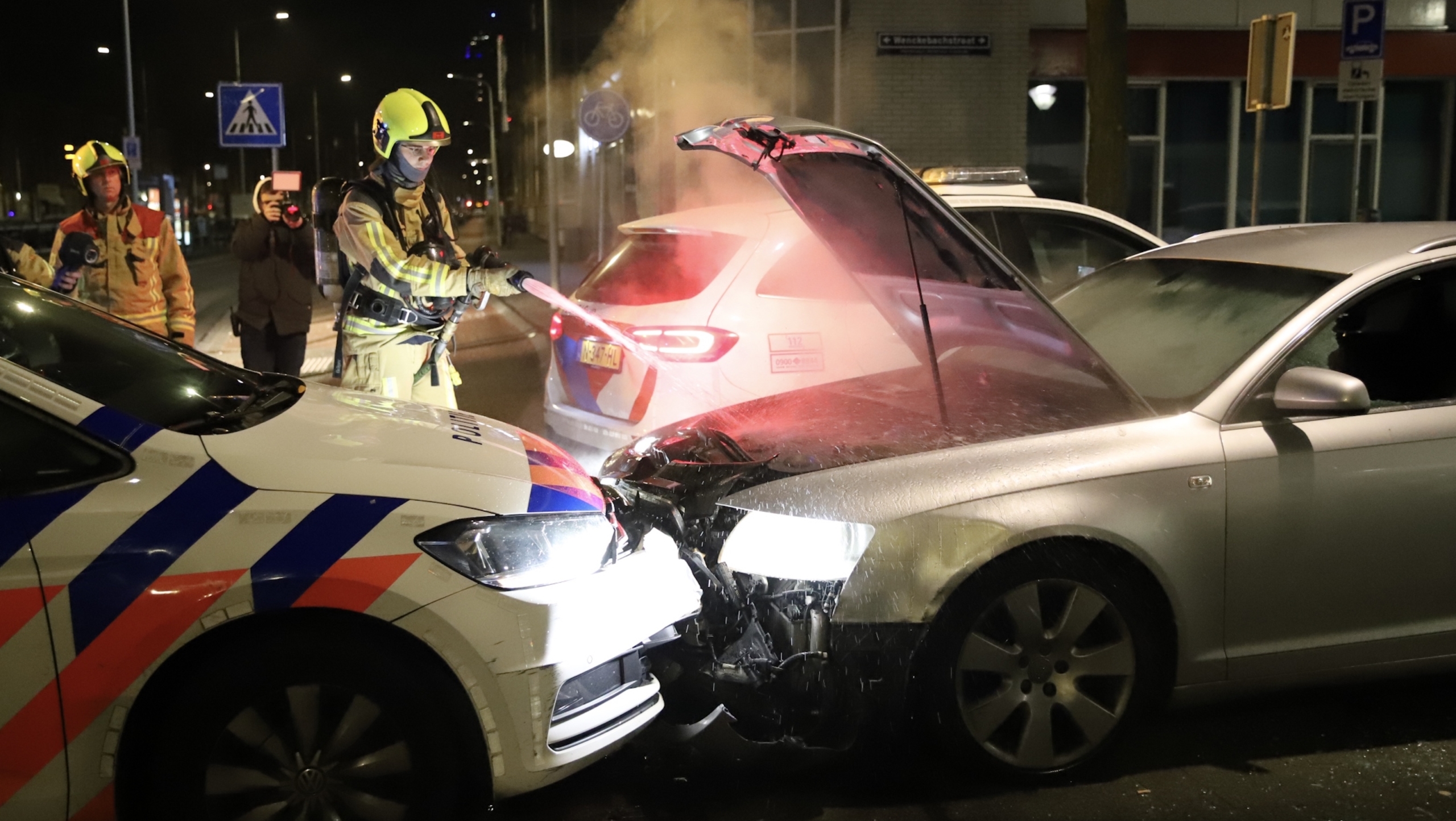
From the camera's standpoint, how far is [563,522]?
3.15m

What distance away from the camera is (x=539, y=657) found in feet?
9.62

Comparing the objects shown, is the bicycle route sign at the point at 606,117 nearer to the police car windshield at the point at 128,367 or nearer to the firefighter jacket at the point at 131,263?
the firefighter jacket at the point at 131,263

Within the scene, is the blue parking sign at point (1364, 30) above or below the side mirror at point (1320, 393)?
above

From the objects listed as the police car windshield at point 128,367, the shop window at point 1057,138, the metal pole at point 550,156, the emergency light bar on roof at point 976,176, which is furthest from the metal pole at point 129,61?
the police car windshield at point 128,367

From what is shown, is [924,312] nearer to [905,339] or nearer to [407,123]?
[905,339]

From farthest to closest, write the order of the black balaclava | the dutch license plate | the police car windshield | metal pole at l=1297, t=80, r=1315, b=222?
metal pole at l=1297, t=80, r=1315, b=222 < the dutch license plate < the black balaclava < the police car windshield

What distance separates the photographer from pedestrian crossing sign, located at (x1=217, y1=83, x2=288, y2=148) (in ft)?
46.0

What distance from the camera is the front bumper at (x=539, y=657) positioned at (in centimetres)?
287

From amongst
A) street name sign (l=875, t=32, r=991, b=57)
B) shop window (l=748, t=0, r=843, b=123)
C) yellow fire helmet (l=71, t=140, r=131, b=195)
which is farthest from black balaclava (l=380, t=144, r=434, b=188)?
shop window (l=748, t=0, r=843, b=123)

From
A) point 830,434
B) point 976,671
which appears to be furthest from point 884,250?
point 976,671

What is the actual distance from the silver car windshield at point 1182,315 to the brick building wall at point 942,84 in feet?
33.7

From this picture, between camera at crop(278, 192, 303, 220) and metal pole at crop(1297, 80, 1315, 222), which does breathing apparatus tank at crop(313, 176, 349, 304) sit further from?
metal pole at crop(1297, 80, 1315, 222)

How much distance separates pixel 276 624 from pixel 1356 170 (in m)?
14.8

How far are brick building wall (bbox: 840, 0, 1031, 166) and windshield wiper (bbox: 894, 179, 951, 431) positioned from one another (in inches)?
430
